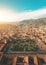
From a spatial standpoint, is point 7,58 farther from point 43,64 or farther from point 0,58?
point 43,64

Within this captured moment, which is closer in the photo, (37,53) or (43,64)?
(43,64)

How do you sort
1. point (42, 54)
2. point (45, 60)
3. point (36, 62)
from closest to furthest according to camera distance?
point (36, 62) < point (45, 60) < point (42, 54)

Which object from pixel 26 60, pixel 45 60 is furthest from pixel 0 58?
pixel 45 60

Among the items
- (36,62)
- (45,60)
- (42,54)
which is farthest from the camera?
(42,54)

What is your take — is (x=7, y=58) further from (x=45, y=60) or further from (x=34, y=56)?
(x=45, y=60)

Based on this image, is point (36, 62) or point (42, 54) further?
point (42, 54)

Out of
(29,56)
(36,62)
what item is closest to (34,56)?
(29,56)

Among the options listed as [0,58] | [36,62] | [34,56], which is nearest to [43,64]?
[36,62]

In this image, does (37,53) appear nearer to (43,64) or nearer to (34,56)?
(34,56)
